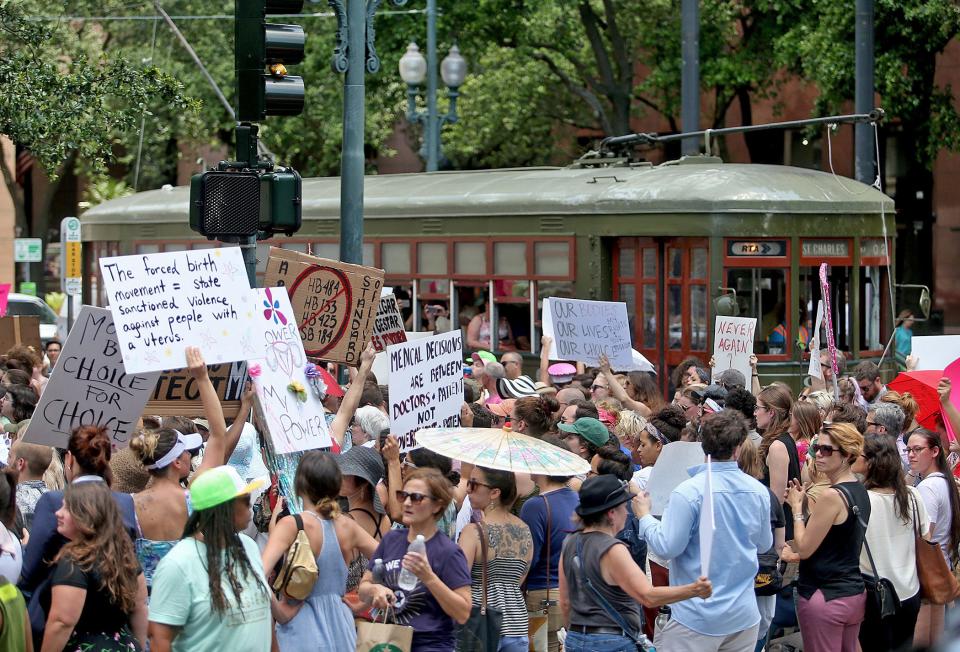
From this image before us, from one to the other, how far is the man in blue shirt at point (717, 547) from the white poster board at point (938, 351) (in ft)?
13.8

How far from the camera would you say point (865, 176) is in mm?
19188

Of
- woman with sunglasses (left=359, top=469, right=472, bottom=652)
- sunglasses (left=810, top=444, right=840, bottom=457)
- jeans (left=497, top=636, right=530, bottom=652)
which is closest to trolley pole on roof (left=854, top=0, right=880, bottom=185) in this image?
sunglasses (left=810, top=444, right=840, bottom=457)

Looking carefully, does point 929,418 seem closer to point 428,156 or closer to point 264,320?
point 264,320

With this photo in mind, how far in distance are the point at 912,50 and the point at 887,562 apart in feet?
62.7

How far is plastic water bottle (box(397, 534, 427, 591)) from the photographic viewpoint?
5.61 metres

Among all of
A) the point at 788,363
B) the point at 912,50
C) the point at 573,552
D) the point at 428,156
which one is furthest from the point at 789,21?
the point at 573,552

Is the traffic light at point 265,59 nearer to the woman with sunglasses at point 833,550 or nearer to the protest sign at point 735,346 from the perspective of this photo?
the woman with sunglasses at point 833,550

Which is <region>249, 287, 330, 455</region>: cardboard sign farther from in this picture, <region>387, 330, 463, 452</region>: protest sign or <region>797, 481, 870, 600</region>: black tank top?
<region>797, 481, 870, 600</region>: black tank top

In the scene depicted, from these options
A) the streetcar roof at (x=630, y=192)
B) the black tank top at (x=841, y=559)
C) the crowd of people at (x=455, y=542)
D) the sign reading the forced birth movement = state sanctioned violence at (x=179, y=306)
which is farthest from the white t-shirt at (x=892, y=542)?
the streetcar roof at (x=630, y=192)

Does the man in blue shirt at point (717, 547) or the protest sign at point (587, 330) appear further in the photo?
the protest sign at point (587, 330)

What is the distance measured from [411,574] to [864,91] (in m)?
15.3

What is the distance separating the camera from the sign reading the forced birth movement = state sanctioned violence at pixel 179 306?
6.87 metres

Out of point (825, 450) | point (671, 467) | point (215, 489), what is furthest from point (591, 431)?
point (215, 489)

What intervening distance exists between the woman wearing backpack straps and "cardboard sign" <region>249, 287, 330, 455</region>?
1.19m
